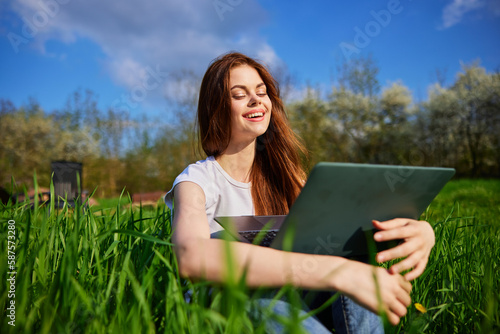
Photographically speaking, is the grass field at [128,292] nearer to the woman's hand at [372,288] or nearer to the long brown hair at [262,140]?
the woman's hand at [372,288]

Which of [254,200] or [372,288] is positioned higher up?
[254,200]

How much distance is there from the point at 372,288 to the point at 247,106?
3.96 ft

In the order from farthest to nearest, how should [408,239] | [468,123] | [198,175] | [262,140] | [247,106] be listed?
[468,123]
[262,140]
[247,106]
[198,175]
[408,239]

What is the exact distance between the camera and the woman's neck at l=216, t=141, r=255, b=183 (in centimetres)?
196

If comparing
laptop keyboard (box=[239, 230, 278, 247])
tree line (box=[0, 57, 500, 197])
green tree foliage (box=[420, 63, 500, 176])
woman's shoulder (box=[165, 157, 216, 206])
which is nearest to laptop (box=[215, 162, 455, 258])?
laptop keyboard (box=[239, 230, 278, 247])

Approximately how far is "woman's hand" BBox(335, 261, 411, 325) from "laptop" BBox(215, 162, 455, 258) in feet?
0.48

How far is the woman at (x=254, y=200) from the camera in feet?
3.33

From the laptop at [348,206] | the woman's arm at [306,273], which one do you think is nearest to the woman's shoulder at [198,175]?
the laptop at [348,206]

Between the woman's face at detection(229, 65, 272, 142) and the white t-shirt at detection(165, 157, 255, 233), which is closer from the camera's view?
the white t-shirt at detection(165, 157, 255, 233)

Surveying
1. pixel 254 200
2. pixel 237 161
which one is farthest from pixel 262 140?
pixel 254 200

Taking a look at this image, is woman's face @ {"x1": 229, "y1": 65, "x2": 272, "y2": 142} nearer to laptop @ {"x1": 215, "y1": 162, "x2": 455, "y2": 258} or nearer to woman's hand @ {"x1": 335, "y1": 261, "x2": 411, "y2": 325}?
laptop @ {"x1": 215, "y1": 162, "x2": 455, "y2": 258}

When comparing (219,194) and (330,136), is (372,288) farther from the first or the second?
(330,136)

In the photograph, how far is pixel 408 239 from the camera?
122cm

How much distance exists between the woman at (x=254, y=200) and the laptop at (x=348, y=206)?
2.4 inches
